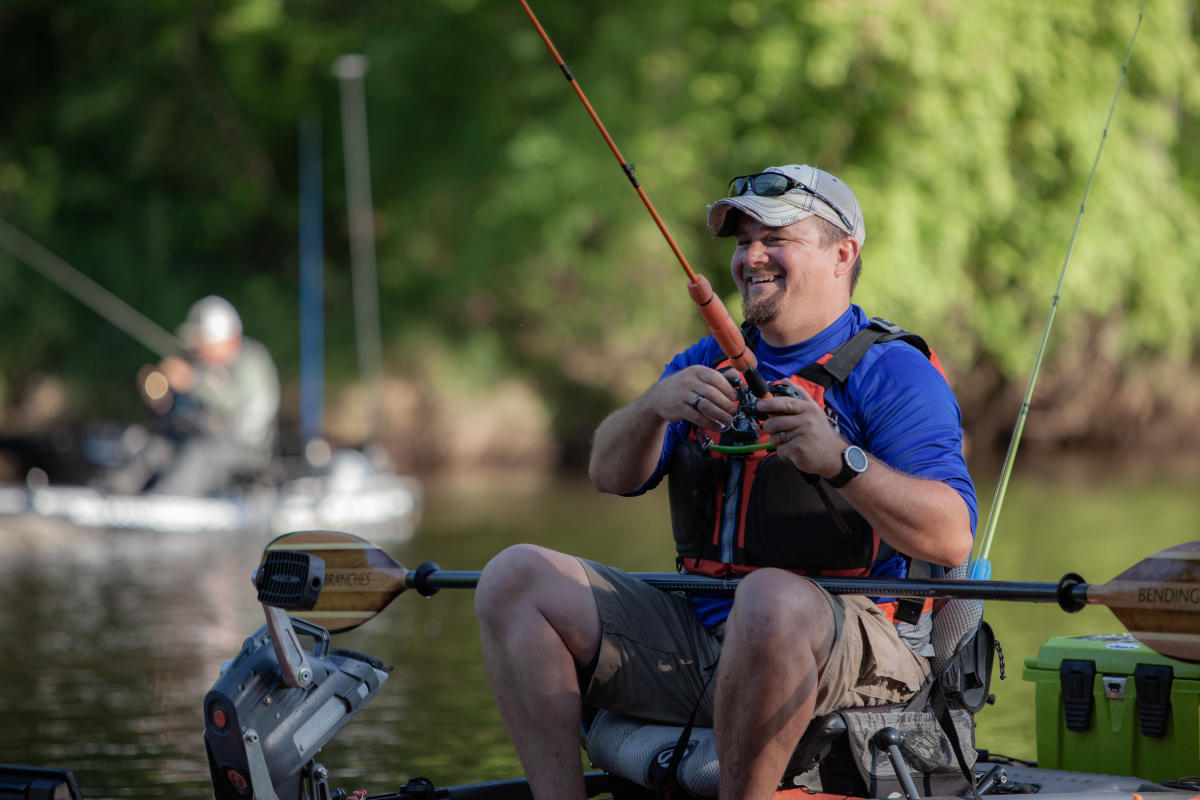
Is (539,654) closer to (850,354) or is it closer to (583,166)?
(850,354)

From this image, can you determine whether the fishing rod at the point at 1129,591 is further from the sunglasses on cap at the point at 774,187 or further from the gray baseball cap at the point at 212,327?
the gray baseball cap at the point at 212,327

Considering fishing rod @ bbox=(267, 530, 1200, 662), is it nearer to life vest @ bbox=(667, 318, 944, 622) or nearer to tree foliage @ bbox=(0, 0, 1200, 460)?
life vest @ bbox=(667, 318, 944, 622)

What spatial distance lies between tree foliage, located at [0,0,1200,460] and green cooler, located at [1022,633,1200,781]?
12.7 meters

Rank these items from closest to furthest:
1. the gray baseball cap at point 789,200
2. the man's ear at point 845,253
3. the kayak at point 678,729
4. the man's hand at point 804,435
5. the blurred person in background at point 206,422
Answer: the man's hand at point 804,435, the kayak at point 678,729, the gray baseball cap at point 789,200, the man's ear at point 845,253, the blurred person in background at point 206,422

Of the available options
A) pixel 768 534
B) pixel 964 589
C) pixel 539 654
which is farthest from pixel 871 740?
pixel 539 654

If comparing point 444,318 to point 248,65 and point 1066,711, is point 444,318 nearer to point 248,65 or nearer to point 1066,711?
point 248,65

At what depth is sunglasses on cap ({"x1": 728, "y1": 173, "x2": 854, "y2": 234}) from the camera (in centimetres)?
388

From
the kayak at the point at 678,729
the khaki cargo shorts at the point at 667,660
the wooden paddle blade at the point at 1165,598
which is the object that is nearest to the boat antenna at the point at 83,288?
the kayak at the point at 678,729

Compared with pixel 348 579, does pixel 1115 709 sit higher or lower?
lower

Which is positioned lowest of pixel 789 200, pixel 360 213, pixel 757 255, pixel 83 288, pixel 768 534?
pixel 768 534

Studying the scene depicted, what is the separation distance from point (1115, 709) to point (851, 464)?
1.43 metres

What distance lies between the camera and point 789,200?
387cm

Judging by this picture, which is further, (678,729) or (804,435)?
(678,729)

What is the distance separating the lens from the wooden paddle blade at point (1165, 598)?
11.3ft
